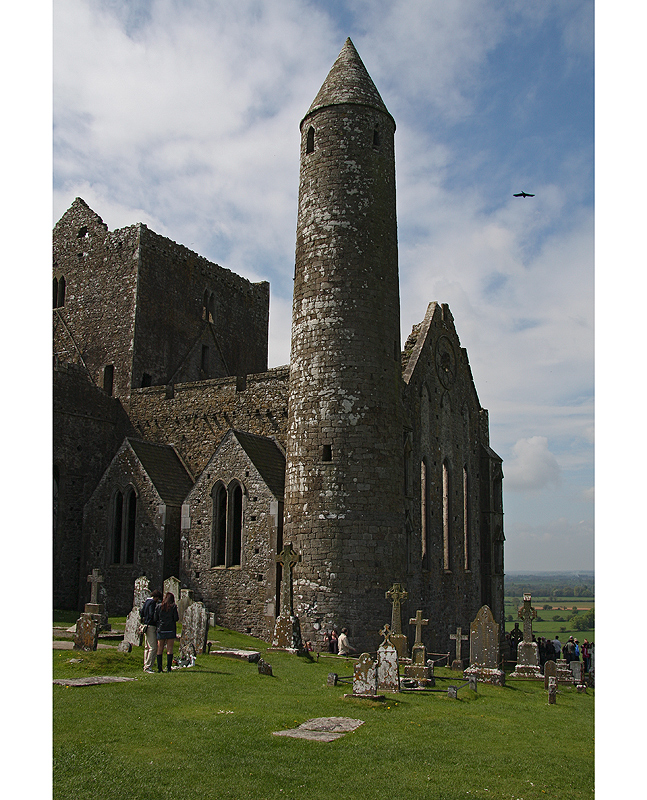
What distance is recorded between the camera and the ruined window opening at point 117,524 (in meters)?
23.4

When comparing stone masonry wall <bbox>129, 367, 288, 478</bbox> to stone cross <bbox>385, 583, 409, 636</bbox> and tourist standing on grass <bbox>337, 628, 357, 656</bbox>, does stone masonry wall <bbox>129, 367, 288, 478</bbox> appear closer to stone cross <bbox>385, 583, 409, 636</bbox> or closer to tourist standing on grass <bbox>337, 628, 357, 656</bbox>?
stone cross <bbox>385, 583, 409, 636</bbox>

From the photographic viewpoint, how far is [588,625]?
131ft

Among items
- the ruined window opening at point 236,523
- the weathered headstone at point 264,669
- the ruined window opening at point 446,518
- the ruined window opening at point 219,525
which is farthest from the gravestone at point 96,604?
the ruined window opening at point 446,518

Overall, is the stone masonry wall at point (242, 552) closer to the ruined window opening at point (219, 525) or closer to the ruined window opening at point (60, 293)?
the ruined window opening at point (219, 525)

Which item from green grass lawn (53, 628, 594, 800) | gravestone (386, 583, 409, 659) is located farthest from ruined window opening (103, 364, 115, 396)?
green grass lawn (53, 628, 594, 800)

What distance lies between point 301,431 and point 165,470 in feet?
21.3

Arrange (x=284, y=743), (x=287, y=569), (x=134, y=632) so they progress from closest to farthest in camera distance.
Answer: (x=284, y=743), (x=134, y=632), (x=287, y=569)

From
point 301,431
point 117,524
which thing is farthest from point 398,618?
point 117,524

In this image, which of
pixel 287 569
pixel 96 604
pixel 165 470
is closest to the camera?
pixel 96 604

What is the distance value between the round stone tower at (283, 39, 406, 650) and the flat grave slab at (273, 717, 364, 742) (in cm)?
808

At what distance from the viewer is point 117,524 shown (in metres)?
23.6

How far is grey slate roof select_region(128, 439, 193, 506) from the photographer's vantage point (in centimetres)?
2284

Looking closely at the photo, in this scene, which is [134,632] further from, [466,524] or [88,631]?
[466,524]

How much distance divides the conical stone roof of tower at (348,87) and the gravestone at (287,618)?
12.5 m
